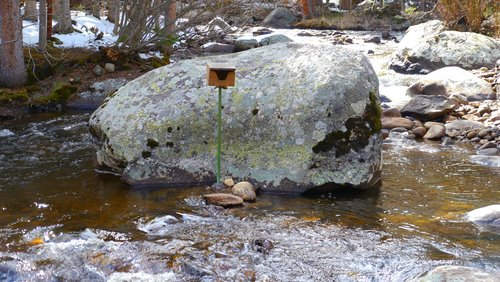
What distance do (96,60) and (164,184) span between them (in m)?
7.39

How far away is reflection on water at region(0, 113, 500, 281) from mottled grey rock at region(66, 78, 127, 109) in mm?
4464

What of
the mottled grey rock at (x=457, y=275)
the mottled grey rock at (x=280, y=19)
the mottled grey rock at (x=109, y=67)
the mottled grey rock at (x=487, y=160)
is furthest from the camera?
the mottled grey rock at (x=280, y=19)

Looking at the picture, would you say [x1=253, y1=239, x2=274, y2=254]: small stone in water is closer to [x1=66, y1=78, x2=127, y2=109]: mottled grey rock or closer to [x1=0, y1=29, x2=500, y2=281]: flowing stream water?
[x1=0, y1=29, x2=500, y2=281]: flowing stream water

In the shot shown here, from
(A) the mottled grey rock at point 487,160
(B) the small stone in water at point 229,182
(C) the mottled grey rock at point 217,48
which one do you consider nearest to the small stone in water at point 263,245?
(B) the small stone in water at point 229,182

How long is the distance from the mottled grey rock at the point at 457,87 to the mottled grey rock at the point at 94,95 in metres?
5.95

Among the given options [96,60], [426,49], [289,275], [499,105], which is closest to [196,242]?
[289,275]

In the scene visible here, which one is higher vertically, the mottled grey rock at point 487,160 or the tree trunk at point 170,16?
the tree trunk at point 170,16

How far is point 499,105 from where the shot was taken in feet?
38.0

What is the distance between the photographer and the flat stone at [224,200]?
6.30 m

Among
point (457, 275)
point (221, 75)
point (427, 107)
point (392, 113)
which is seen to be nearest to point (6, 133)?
point (221, 75)

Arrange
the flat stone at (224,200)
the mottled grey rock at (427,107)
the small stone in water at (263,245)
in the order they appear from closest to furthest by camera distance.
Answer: the small stone in water at (263,245), the flat stone at (224,200), the mottled grey rock at (427,107)

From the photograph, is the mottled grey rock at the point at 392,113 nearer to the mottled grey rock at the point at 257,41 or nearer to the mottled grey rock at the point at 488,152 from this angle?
the mottled grey rock at the point at 488,152

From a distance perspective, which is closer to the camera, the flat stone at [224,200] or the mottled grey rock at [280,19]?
the flat stone at [224,200]

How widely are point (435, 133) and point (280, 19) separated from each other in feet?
67.2
